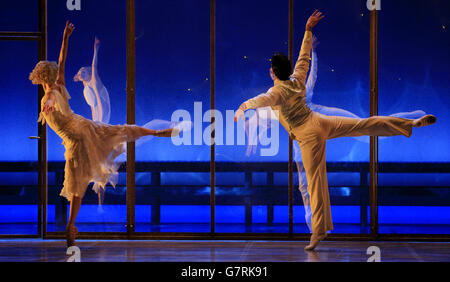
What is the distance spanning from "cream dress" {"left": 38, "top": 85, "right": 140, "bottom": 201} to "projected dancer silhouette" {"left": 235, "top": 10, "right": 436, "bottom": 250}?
48.6 inches

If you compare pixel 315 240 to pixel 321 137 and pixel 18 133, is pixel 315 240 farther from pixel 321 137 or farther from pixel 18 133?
pixel 18 133

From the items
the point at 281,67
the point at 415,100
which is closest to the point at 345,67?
the point at 415,100

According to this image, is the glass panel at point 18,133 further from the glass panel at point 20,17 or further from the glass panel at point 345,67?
the glass panel at point 345,67

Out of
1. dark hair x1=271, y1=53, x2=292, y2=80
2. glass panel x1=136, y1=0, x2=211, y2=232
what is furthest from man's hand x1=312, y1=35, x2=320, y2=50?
glass panel x1=136, y1=0, x2=211, y2=232

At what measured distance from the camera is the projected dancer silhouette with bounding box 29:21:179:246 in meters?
4.67

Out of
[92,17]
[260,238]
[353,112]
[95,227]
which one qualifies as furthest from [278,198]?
[92,17]

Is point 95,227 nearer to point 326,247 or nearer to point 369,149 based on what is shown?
point 326,247

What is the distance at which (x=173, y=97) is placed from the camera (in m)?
5.68

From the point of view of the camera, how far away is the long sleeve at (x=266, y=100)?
4395 mm

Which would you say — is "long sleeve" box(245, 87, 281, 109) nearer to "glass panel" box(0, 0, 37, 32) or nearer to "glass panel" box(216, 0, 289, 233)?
"glass panel" box(216, 0, 289, 233)

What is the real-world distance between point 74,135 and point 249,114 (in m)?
1.84

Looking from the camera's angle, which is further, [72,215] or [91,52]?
[91,52]

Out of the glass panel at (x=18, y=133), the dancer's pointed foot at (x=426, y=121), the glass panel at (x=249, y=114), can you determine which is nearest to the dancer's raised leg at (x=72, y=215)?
the glass panel at (x=18, y=133)
